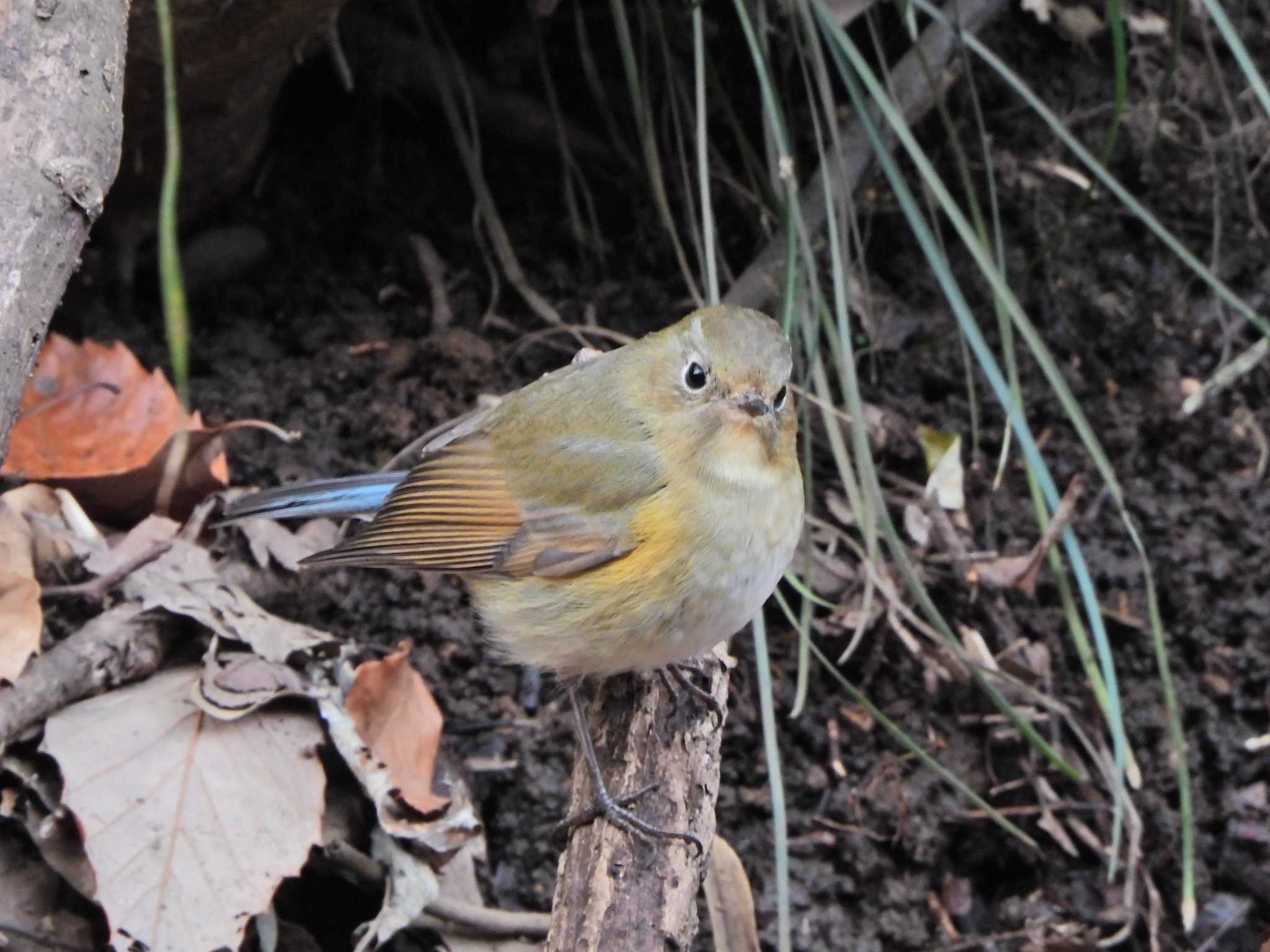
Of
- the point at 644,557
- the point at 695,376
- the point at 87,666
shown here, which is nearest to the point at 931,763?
the point at 644,557

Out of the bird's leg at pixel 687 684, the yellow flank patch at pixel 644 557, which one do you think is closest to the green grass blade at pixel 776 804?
the bird's leg at pixel 687 684

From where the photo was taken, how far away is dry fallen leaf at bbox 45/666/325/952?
245 centimetres

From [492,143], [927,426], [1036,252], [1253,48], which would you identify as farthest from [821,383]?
[1253,48]

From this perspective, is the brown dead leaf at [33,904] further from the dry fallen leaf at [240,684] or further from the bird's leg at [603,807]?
the bird's leg at [603,807]

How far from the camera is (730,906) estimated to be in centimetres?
287

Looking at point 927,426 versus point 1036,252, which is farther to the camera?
point 1036,252

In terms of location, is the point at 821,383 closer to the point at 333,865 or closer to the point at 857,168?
the point at 857,168

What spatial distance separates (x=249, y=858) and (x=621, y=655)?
749 millimetres

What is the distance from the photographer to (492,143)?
14.2 feet

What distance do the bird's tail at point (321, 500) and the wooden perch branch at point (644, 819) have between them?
2.18 ft

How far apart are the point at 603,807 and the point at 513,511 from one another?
2.22 ft

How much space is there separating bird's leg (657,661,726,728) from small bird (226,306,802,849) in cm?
1

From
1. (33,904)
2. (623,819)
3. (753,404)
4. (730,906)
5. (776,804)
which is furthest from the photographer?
(730,906)

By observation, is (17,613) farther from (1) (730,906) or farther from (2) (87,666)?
(1) (730,906)
